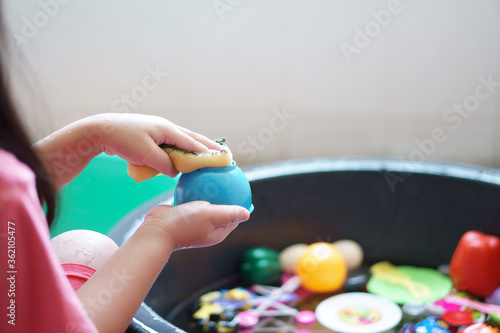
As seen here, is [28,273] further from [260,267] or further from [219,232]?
[260,267]

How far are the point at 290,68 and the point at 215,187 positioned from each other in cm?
103

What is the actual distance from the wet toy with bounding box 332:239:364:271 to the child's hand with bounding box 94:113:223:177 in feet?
1.54

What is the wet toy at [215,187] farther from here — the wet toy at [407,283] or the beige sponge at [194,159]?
the wet toy at [407,283]

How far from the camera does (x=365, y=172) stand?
3.29 ft

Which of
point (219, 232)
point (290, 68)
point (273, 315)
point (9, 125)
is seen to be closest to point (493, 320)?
point (273, 315)

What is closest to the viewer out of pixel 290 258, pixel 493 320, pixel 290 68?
pixel 493 320

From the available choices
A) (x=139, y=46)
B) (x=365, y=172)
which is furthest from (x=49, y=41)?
(x=365, y=172)

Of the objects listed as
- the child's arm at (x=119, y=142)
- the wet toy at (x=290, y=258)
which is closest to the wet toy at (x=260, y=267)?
the wet toy at (x=290, y=258)

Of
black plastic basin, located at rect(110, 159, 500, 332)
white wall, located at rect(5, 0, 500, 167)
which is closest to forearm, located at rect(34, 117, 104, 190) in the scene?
black plastic basin, located at rect(110, 159, 500, 332)

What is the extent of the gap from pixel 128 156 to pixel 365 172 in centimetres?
55

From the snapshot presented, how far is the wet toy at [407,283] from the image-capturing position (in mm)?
866

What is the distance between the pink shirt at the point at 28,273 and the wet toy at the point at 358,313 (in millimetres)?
512

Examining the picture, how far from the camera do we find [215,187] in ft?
1.80

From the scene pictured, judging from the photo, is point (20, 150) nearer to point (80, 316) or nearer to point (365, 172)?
point (80, 316)
